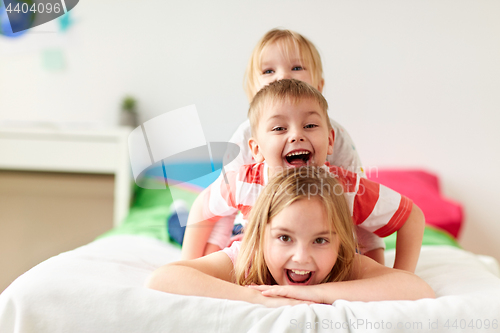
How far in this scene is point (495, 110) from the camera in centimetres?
197

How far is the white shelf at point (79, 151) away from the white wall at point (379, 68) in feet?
0.88

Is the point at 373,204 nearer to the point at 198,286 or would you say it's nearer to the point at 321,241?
the point at 321,241

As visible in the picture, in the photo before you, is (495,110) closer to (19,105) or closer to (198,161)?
(198,161)

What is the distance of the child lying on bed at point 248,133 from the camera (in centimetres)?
98

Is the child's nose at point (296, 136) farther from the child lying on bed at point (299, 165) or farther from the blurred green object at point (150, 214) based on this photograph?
the blurred green object at point (150, 214)

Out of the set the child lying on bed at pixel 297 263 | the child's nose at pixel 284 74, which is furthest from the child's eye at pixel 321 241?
the child's nose at pixel 284 74

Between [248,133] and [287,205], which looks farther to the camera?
[248,133]

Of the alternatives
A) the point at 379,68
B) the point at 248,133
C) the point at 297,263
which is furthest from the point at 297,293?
the point at 379,68

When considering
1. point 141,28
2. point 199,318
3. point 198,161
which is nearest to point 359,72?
point 141,28

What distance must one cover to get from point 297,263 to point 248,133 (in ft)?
1.47

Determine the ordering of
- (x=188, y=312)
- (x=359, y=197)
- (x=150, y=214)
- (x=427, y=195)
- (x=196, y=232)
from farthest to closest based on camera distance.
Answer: (x=427, y=195) → (x=150, y=214) → (x=196, y=232) → (x=359, y=197) → (x=188, y=312)

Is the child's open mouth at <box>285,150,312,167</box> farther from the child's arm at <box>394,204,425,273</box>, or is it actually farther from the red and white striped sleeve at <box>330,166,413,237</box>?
the child's arm at <box>394,204,425,273</box>

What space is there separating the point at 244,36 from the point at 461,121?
105cm

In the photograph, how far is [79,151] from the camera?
197 centimetres
